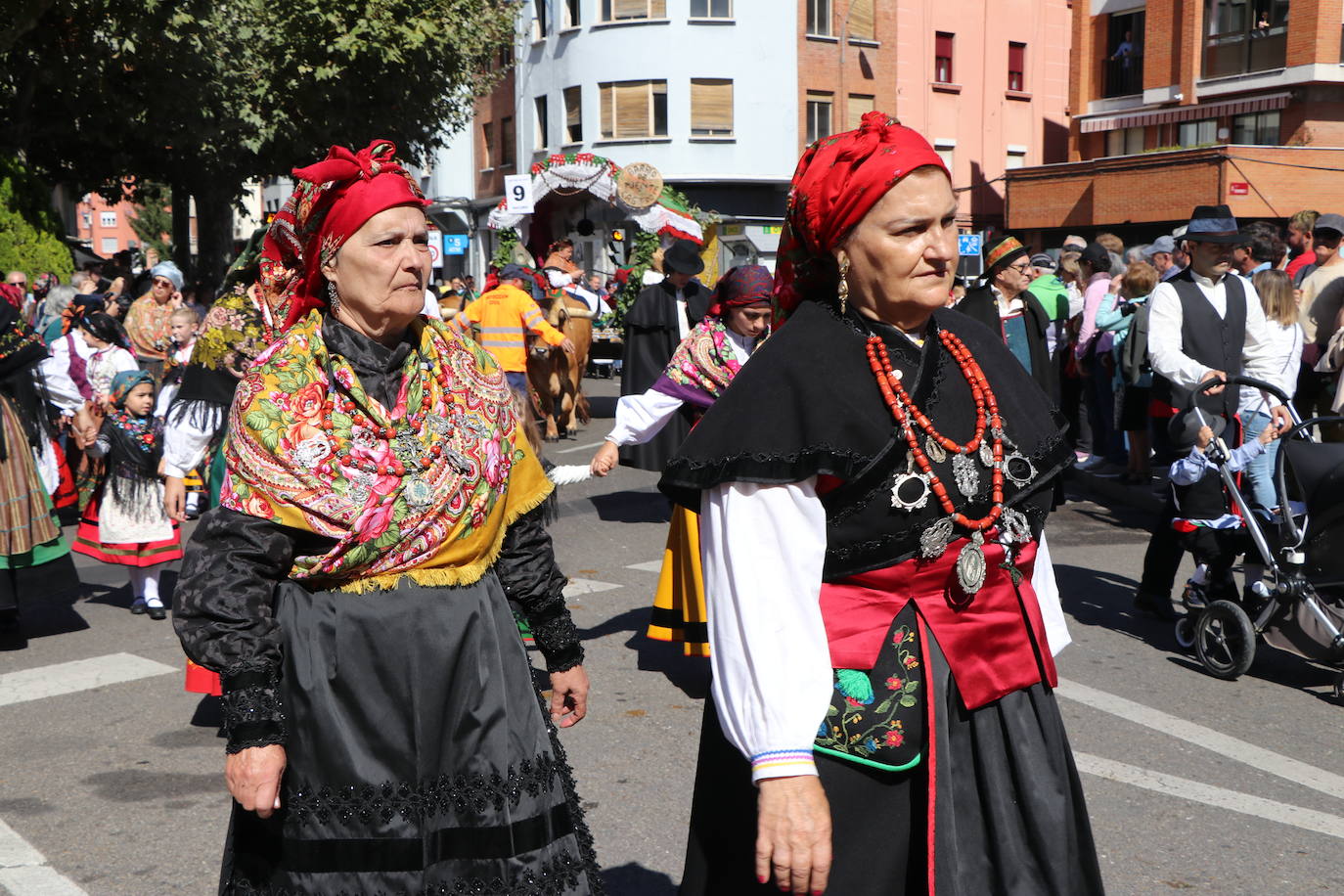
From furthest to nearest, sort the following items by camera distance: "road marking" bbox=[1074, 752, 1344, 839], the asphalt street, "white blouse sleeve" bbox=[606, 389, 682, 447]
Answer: "white blouse sleeve" bbox=[606, 389, 682, 447] < "road marking" bbox=[1074, 752, 1344, 839] < the asphalt street

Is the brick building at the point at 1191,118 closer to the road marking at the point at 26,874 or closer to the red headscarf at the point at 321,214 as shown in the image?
the road marking at the point at 26,874

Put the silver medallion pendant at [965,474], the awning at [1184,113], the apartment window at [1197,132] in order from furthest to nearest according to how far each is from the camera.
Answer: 1. the apartment window at [1197,132]
2. the awning at [1184,113]
3. the silver medallion pendant at [965,474]

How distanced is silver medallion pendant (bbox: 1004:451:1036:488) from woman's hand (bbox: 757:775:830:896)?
27.2 inches

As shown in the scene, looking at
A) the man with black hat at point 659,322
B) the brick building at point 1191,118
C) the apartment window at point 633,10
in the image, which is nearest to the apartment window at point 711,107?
the apartment window at point 633,10

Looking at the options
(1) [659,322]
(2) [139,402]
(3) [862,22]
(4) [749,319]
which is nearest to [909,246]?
(4) [749,319]

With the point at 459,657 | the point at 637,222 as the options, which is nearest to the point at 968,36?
the point at 637,222

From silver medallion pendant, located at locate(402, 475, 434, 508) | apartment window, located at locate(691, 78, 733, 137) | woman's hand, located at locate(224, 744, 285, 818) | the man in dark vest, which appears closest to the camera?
woman's hand, located at locate(224, 744, 285, 818)

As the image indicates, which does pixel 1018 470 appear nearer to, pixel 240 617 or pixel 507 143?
pixel 240 617

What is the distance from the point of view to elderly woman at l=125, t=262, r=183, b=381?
12.9 meters

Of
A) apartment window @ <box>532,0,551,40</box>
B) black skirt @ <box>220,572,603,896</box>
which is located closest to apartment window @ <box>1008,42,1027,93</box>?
apartment window @ <box>532,0,551,40</box>

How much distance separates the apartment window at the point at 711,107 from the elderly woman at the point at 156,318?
28.5 meters

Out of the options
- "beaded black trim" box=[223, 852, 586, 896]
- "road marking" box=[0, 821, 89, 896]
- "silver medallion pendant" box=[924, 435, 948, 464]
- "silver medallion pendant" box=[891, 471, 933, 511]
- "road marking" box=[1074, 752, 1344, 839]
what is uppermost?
"silver medallion pendant" box=[924, 435, 948, 464]

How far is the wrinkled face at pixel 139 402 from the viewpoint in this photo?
857 cm

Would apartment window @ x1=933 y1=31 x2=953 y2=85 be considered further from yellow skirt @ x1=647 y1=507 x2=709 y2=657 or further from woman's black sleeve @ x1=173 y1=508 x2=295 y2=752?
woman's black sleeve @ x1=173 y1=508 x2=295 y2=752
